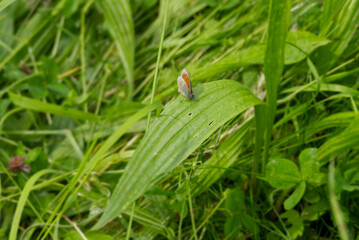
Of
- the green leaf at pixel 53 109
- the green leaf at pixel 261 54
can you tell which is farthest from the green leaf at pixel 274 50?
the green leaf at pixel 53 109

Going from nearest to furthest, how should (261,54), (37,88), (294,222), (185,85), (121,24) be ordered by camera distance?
(185,85) → (294,222) → (261,54) → (37,88) → (121,24)

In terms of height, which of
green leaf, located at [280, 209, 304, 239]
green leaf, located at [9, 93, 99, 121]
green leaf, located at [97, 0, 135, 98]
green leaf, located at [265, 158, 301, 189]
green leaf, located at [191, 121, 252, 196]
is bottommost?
green leaf, located at [280, 209, 304, 239]

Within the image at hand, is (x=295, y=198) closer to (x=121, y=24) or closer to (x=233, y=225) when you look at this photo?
(x=233, y=225)

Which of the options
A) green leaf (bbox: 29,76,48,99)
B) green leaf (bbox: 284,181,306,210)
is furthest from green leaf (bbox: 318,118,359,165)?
green leaf (bbox: 29,76,48,99)

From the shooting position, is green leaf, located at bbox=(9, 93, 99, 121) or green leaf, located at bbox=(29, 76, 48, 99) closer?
green leaf, located at bbox=(9, 93, 99, 121)

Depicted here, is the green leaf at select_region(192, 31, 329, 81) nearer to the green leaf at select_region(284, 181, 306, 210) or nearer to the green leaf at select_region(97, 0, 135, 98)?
the green leaf at select_region(284, 181, 306, 210)

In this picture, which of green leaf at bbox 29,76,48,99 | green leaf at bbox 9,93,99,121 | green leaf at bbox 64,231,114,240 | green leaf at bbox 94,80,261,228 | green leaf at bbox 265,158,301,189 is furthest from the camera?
green leaf at bbox 29,76,48,99

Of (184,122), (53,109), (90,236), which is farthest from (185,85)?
(53,109)
